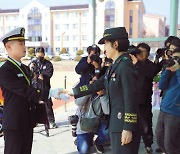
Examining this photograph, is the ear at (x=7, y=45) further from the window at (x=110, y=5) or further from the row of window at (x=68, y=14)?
the row of window at (x=68, y=14)

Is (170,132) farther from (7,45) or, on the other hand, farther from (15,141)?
(7,45)

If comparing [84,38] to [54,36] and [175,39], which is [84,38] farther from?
[175,39]

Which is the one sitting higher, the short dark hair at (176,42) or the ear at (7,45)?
the short dark hair at (176,42)

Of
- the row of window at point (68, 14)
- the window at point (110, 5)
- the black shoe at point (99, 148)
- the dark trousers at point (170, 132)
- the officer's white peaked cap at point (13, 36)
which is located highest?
the window at point (110, 5)

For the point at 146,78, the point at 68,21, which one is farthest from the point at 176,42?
the point at 68,21

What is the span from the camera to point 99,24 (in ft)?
188

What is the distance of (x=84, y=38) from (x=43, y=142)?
186 ft

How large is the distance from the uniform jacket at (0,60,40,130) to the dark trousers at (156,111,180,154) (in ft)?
5.02

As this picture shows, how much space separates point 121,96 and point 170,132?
1216mm

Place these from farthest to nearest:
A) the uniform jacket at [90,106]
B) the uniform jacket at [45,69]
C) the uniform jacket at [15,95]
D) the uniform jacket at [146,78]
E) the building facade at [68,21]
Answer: the building facade at [68,21] → the uniform jacket at [45,69] → the uniform jacket at [146,78] → the uniform jacket at [90,106] → the uniform jacket at [15,95]

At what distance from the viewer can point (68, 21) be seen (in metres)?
62.0

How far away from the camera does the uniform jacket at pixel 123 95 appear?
218 centimetres

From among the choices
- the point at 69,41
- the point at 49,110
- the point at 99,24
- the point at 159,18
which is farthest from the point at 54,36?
the point at 49,110

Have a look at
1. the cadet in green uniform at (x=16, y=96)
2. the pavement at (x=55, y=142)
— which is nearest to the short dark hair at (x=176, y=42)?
the cadet in green uniform at (x=16, y=96)
